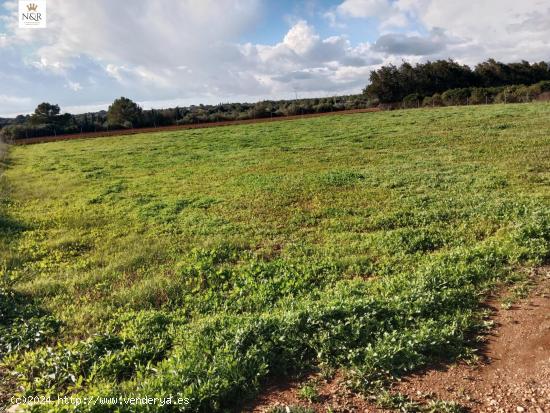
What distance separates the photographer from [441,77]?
60.6 meters

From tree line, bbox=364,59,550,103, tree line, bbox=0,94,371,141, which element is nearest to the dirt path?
tree line, bbox=0,94,371,141

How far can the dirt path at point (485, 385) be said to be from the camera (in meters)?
3.55

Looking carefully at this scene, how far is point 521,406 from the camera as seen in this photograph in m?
3.46

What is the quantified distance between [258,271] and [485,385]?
11.7 ft

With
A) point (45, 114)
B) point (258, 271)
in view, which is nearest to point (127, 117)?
point (45, 114)

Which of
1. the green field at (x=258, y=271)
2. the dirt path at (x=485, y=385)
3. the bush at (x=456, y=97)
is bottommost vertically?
the dirt path at (x=485, y=385)

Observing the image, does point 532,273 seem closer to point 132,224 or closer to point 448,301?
point 448,301

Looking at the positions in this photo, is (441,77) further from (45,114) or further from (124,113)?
(45,114)

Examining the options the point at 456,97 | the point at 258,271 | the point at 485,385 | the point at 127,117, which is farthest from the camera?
the point at 127,117

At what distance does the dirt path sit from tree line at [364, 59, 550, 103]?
56.4 meters

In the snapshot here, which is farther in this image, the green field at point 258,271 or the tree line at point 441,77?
the tree line at point 441,77

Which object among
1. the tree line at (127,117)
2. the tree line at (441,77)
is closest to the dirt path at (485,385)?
the tree line at (127,117)

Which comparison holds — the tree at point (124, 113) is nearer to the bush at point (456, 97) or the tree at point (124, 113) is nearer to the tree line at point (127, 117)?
the tree line at point (127, 117)

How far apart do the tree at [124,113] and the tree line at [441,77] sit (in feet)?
104
